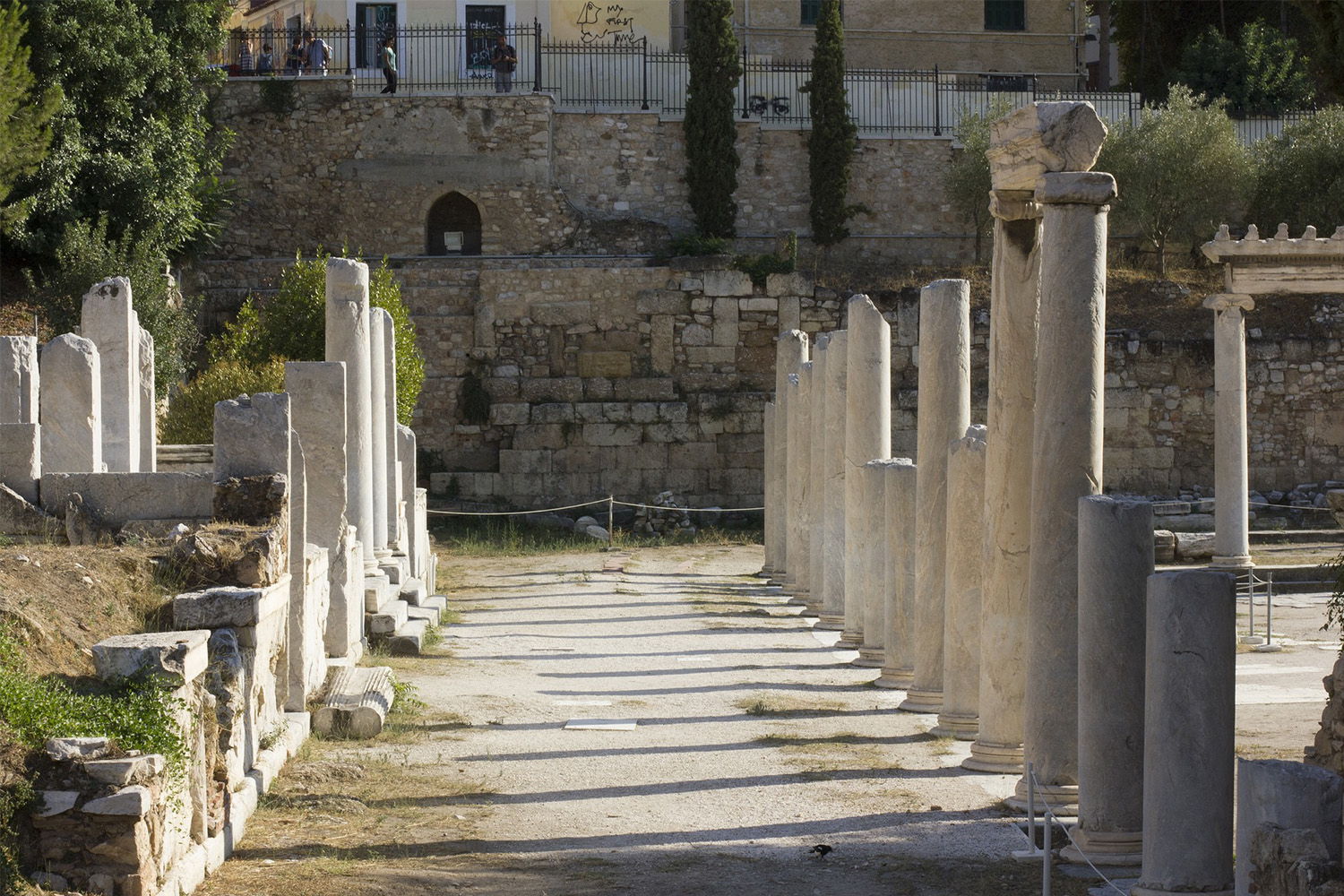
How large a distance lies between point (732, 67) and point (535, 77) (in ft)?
13.0

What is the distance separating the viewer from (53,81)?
2072 centimetres

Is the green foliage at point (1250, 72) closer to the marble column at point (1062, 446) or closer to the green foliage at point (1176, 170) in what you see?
the green foliage at point (1176, 170)

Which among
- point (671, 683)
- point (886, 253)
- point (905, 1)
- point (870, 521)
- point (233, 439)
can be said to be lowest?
point (671, 683)

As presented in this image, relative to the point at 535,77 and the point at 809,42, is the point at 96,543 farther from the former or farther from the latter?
the point at 809,42

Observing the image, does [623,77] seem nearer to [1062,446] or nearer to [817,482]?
[817,482]

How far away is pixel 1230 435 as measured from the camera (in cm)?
1884

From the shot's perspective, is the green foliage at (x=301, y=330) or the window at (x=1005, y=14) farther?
the window at (x=1005, y=14)

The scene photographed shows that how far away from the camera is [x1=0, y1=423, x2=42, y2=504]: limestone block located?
9.72 m

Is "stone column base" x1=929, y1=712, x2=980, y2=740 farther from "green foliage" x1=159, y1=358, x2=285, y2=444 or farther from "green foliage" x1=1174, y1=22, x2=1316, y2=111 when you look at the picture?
"green foliage" x1=1174, y1=22, x2=1316, y2=111

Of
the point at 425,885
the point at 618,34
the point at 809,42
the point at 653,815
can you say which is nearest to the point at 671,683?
the point at 653,815

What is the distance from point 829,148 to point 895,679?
755 inches

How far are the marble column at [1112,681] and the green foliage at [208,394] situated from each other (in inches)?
498

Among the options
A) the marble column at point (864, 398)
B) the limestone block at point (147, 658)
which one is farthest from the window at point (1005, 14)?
the limestone block at point (147, 658)

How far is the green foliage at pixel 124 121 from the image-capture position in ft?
69.2
